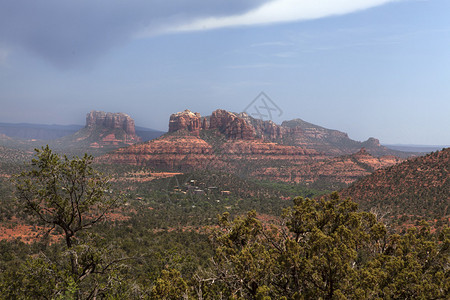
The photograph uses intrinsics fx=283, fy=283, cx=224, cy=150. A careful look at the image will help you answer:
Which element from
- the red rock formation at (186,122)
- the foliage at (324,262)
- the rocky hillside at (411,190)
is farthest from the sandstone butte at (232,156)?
the foliage at (324,262)

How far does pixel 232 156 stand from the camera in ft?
570

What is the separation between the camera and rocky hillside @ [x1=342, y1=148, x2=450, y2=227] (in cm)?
4597

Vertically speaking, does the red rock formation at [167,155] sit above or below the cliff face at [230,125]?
below

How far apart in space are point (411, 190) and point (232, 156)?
4772 inches

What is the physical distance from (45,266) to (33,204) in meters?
3.40

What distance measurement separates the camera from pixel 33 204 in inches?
550

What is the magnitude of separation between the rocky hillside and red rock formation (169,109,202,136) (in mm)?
125306

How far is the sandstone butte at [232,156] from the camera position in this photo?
147250 millimetres

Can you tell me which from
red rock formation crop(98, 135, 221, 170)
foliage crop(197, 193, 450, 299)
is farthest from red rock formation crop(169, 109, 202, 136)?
foliage crop(197, 193, 450, 299)

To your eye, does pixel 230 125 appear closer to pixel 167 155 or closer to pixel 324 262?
pixel 167 155

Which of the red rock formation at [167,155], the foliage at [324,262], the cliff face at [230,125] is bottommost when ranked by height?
the red rock formation at [167,155]

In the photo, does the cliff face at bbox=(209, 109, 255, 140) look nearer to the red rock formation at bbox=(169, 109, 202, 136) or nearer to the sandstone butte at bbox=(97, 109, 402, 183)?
the sandstone butte at bbox=(97, 109, 402, 183)

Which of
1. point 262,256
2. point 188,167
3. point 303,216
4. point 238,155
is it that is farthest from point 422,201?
point 238,155

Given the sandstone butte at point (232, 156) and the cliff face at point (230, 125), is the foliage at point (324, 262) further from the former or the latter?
the cliff face at point (230, 125)
